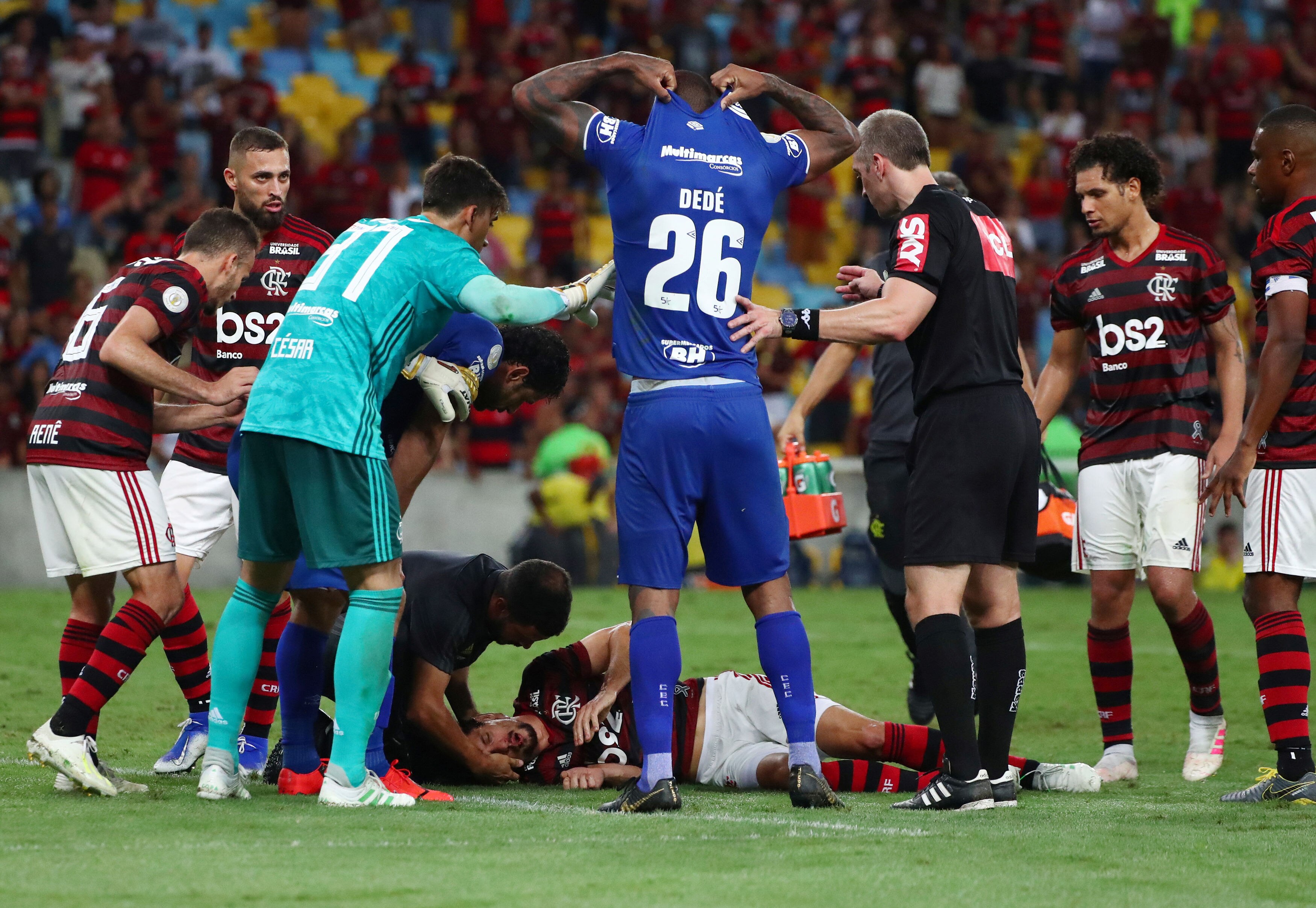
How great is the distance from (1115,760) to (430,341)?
3.42 metres

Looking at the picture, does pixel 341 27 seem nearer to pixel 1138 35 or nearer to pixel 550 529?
pixel 550 529

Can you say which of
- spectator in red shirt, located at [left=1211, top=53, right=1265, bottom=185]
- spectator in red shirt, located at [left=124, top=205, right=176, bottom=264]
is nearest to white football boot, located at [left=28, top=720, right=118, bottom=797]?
spectator in red shirt, located at [left=124, top=205, right=176, bottom=264]

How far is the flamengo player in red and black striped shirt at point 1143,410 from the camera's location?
634cm

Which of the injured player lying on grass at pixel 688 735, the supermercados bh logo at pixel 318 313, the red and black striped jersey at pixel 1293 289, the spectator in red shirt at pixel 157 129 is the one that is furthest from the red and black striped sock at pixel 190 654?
the spectator in red shirt at pixel 157 129

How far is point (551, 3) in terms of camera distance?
841 inches

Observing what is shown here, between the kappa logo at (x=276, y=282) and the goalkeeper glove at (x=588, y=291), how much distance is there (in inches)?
67.8

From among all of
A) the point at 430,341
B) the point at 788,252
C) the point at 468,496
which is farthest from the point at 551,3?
the point at 430,341

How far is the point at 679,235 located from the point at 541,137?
1095 cm

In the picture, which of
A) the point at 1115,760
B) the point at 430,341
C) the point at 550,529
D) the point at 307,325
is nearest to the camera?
the point at 307,325

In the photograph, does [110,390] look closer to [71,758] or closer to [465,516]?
[71,758]

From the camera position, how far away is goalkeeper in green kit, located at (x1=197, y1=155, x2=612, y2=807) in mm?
5074

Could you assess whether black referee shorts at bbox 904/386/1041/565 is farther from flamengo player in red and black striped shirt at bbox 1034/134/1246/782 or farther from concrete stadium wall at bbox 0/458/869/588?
concrete stadium wall at bbox 0/458/869/588

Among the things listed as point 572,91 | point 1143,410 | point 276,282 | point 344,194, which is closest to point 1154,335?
point 1143,410

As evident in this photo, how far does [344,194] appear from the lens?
17422 mm
